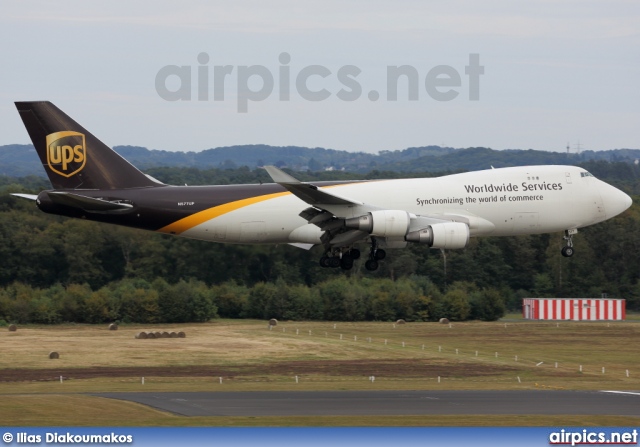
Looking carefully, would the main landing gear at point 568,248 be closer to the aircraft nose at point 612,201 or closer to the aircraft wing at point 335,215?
the aircraft nose at point 612,201

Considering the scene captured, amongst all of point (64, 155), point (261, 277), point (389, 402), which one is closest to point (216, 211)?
point (64, 155)

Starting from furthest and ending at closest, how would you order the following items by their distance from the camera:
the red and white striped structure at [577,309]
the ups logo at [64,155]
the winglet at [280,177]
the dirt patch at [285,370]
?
the red and white striped structure at [577,309] < the ups logo at [64,155] < the dirt patch at [285,370] < the winglet at [280,177]

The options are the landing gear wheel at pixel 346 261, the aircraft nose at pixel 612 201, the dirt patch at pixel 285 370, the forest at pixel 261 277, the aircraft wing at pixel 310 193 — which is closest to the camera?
the aircraft wing at pixel 310 193

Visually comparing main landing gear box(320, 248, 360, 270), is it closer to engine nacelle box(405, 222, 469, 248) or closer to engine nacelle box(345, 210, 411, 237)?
engine nacelle box(345, 210, 411, 237)

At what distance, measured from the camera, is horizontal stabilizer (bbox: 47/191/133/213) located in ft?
179

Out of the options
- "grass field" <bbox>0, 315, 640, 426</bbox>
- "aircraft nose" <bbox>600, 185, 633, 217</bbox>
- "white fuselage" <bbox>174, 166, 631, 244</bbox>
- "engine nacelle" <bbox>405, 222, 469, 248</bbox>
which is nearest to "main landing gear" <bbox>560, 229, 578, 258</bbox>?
"white fuselage" <bbox>174, 166, 631, 244</bbox>

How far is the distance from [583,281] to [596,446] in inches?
2889

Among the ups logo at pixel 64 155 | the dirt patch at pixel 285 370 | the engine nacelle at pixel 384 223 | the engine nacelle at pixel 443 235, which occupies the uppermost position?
the ups logo at pixel 64 155

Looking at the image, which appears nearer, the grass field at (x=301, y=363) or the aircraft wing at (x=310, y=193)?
the grass field at (x=301, y=363)

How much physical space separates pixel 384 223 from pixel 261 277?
42.4 metres

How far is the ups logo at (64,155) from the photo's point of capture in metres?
57.3

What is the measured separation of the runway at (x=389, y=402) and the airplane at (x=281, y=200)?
1063 centimetres

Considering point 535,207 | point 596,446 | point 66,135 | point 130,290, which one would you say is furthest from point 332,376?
point 130,290

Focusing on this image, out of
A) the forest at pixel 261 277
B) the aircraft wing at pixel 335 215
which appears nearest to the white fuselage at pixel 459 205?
the aircraft wing at pixel 335 215
